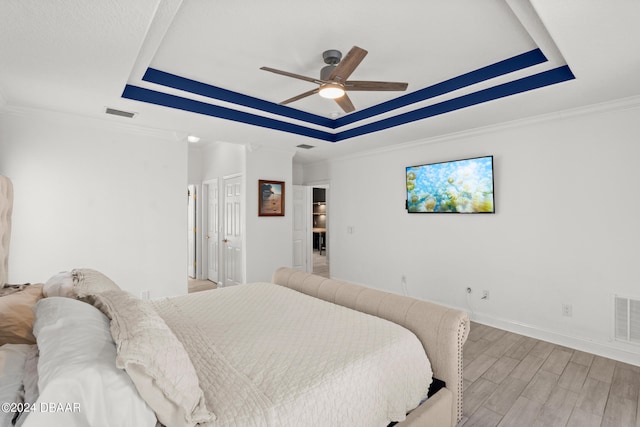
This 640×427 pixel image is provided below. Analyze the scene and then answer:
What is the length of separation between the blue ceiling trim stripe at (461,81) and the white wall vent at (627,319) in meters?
2.33

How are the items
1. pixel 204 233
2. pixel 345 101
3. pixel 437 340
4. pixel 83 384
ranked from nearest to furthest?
pixel 83 384 → pixel 437 340 → pixel 345 101 → pixel 204 233

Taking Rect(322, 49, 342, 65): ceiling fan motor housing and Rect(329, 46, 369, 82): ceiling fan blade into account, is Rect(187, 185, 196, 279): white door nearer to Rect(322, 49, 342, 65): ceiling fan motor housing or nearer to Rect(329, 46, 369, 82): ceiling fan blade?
Rect(322, 49, 342, 65): ceiling fan motor housing

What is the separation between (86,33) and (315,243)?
879cm

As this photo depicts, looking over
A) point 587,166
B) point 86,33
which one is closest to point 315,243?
point 587,166

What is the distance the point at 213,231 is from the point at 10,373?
464 cm

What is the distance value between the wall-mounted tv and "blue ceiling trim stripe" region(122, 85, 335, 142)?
62.6 inches

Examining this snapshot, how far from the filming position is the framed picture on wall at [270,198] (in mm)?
4930

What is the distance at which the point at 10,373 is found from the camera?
4.15 ft

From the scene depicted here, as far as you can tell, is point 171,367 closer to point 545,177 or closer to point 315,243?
point 545,177

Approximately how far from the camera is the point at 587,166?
10.2 ft

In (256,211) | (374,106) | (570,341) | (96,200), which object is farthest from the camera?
(256,211)

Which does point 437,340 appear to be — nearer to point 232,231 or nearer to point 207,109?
point 207,109

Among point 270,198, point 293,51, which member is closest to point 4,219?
point 293,51

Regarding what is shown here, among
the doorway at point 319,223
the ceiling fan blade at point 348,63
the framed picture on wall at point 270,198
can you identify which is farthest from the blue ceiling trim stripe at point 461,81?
the doorway at point 319,223
